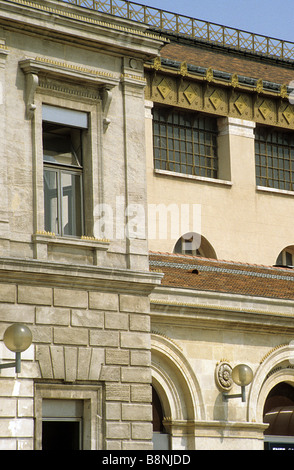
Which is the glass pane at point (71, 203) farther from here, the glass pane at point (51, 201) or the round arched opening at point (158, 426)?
the round arched opening at point (158, 426)

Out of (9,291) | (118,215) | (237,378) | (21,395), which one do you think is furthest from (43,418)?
(237,378)

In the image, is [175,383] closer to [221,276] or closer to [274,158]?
[221,276]

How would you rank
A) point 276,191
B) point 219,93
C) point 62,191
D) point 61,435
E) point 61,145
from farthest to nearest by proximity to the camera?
point 276,191 → point 219,93 → point 61,145 → point 62,191 → point 61,435

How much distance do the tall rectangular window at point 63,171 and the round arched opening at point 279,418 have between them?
25.8 ft

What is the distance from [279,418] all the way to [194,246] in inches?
448

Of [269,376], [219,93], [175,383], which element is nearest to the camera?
[175,383]

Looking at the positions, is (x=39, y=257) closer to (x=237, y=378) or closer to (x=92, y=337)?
(x=92, y=337)

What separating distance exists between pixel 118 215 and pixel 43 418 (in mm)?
4178

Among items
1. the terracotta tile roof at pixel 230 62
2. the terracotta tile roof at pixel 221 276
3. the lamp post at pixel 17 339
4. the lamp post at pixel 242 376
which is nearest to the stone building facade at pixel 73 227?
the lamp post at pixel 17 339

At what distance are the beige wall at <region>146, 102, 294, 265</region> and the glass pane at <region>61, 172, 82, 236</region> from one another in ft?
48.0

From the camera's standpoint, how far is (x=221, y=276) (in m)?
30.2

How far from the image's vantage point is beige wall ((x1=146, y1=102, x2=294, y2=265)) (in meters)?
38.2

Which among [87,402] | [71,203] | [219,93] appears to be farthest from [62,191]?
[219,93]
